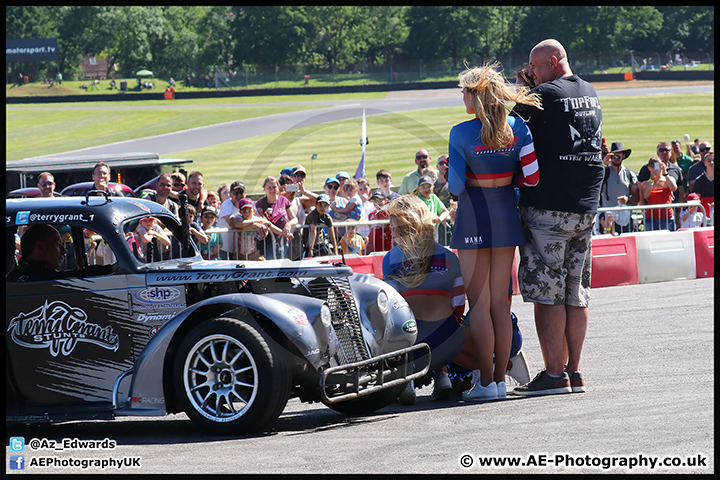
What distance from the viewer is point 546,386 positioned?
6.24m

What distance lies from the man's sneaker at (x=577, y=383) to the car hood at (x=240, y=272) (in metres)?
1.90

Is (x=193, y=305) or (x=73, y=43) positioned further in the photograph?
(x=73, y=43)

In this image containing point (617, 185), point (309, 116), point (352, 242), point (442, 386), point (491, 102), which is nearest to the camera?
point (491, 102)

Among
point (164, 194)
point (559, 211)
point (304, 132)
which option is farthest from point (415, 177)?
point (304, 132)

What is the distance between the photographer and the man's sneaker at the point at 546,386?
6.20 metres

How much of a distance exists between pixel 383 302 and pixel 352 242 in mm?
6624

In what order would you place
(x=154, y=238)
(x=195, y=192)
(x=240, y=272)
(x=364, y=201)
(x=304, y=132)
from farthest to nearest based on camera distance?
(x=304, y=132) < (x=364, y=201) < (x=195, y=192) < (x=154, y=238) < (x=240, y=272)

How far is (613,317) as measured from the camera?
9688 millimetres

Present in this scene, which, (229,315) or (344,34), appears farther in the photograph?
(344,34)

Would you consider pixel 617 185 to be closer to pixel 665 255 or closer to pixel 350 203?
pixel 665 255
